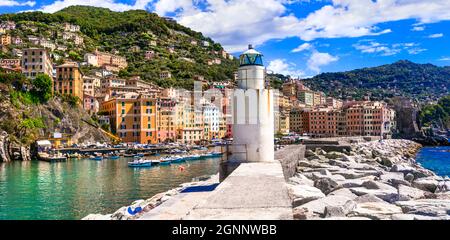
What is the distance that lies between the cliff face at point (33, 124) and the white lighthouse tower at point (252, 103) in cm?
4558

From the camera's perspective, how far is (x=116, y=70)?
379 ft

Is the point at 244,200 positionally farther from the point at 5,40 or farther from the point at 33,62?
the point at 5,40

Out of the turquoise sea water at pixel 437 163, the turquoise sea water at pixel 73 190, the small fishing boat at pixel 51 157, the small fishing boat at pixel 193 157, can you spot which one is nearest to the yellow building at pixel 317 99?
the turquoise sea water at pixel 437 163

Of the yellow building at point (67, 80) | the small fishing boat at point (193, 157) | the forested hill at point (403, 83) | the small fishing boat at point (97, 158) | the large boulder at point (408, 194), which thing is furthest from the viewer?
the forested hill at point (403, 83)

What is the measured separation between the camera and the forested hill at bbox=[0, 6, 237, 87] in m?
120

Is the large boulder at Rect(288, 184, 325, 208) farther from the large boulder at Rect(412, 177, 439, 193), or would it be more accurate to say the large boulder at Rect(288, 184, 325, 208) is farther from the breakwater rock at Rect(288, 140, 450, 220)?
the large boulder at Rect(412, 177, 439, 193)

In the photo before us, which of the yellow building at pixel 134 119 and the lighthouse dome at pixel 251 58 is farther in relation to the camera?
the yellow building at pixel 134 119

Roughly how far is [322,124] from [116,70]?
5695 centimetres

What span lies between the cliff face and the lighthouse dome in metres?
45.8

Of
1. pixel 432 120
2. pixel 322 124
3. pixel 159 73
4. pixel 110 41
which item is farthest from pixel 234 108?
pixel 110 41

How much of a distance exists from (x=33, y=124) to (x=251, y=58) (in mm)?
52908

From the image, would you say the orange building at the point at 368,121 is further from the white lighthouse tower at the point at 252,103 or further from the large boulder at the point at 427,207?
the large boulder at the point at 427,207

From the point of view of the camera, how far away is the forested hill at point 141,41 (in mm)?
119562

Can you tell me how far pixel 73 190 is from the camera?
25.0 metres
